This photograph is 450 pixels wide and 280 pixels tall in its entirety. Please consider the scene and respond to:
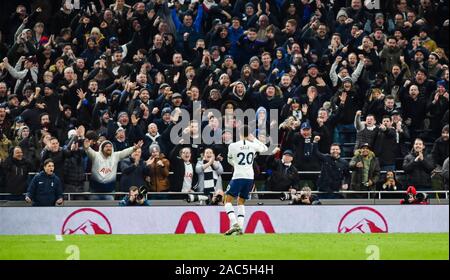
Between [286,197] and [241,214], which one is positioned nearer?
[241,214]

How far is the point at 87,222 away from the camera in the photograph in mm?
18109

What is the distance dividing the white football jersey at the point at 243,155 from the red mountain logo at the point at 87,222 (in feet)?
9.33

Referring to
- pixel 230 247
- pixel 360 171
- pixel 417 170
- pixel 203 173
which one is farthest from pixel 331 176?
pixel 230 247

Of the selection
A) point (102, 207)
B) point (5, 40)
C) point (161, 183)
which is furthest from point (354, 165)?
point (5, 40)

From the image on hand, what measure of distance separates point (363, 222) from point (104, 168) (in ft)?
17.0

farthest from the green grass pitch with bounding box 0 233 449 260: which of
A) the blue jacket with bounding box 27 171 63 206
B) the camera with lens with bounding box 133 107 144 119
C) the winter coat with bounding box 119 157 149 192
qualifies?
the camera with lens with bounding box 133 107 144 119

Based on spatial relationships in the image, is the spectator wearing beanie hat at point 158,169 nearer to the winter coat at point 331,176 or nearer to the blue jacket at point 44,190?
the blue jacket at point 44,190

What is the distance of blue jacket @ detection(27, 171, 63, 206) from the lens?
1808 cm

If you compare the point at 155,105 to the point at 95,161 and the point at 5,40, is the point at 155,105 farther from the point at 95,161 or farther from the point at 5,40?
the point at 5,40

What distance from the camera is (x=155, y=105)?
20391 mm

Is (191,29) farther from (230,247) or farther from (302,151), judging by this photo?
(230,247)

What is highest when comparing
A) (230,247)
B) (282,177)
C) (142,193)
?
(282,177)

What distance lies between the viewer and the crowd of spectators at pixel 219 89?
19.1m

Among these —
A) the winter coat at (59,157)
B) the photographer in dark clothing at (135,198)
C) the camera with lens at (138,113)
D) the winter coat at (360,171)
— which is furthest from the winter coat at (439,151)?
the winter coat at (59,157)
